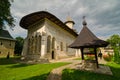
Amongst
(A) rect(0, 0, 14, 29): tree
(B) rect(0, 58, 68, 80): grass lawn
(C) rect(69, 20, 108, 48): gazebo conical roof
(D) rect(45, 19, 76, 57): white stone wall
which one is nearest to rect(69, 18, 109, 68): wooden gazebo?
(C) rect(69, 20, 108, 48): gazebo conical roof

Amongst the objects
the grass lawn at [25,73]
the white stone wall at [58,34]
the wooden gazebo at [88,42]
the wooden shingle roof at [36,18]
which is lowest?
the grass lawn at [25,73]

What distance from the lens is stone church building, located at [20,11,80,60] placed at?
69.7 ft

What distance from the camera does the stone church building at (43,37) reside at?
2125cm

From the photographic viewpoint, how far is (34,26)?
24.7 metres

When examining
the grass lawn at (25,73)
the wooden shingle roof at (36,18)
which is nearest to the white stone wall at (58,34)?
the wooden shingle roof at (36,18)

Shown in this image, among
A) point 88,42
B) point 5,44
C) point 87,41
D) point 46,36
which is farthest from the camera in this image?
point 5,44

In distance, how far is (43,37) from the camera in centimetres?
2119

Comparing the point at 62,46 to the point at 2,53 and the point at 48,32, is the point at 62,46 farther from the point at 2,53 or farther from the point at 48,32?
the point at 2,53

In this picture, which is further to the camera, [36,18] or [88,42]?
[36,18]

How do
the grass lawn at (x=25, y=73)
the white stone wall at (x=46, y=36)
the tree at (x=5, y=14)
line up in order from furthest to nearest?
the white stone wall at (x=46, y=36), the tree at (x=5, y=14), the grass lawn at (x=25, y=73)

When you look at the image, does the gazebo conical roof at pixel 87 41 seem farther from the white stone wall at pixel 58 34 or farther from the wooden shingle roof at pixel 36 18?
the white stone wall at pixel 58 34

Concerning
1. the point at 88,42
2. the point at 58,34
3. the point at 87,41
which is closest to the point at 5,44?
the point at 58,34

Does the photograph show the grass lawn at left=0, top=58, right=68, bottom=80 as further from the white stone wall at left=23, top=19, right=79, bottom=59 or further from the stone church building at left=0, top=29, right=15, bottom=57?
the stone church building at left=0, top=29, right=15, bottom=57

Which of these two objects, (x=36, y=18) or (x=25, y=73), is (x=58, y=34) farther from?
(x=25, y=73)
